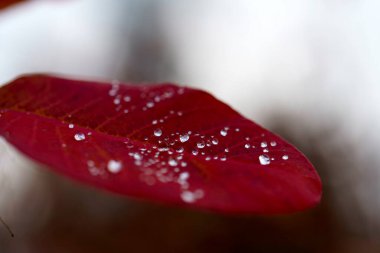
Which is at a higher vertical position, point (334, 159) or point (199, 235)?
point (334, 159)

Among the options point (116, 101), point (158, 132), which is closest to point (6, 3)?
point (116, 101)

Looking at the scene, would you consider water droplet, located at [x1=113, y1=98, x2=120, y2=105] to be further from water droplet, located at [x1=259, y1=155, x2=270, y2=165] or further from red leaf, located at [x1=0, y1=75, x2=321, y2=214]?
water droplet, located at [x1=259, y1=155, x2=270, y2=165]

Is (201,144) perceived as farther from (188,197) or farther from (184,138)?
(188,197)

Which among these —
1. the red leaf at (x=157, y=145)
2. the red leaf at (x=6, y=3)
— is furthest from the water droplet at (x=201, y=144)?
the red leaf at (x=6, y=3)

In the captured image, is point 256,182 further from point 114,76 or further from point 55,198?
point 114,76

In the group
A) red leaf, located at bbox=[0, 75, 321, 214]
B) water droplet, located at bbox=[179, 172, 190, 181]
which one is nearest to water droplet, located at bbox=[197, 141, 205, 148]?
red leaf, located at bbox=[0, 75, 321, 214]

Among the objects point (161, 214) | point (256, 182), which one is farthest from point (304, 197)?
point (161, 214)
